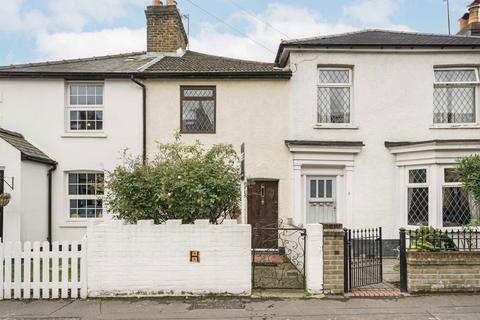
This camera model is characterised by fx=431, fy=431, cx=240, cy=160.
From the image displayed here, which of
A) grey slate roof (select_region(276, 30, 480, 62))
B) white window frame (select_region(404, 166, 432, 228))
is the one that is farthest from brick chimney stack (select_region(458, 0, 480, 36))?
white window frame (select_region(404, 166, 432, 228))

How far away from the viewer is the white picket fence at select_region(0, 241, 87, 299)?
7.78 m

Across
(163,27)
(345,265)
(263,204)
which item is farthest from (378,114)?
(163,27)

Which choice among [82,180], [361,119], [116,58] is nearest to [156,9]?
[116,58]

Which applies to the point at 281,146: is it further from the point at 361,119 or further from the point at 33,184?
the point at 33,184

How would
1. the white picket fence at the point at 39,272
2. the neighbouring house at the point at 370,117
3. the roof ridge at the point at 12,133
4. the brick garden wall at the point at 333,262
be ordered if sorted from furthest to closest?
the neighbouring house at the point at 370,117 < the roof ridge at the point at 12,133 < the brick garden wall at the point at 333,262 < the white picket fence at the point at 39,272

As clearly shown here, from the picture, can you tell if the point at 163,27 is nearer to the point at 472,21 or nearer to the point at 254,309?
the point at 472,21

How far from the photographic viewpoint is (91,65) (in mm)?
14555

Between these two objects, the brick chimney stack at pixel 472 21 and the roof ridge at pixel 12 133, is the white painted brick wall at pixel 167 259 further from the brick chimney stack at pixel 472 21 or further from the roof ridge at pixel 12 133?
the brick chimney stack at pixel 472 21

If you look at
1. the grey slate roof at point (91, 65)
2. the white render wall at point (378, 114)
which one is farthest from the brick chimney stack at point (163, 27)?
the white render wall at point (378, 114)

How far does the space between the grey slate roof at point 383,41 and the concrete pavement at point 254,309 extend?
7.72 m

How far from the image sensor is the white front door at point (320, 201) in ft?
43.2

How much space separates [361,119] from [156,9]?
853 cm

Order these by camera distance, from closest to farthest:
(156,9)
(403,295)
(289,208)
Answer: (403,295) → (289,208) → (156,9)

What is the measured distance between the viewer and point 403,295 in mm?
8172
